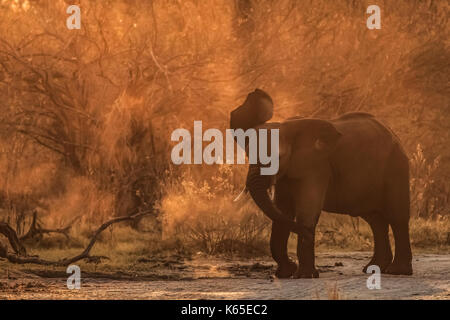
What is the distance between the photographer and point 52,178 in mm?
19031

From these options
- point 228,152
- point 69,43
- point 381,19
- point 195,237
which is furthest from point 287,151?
point 381,19

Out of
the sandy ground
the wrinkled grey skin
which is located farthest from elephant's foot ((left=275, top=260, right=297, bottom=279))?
the sandy ground

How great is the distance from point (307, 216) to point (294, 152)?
26.2 inches

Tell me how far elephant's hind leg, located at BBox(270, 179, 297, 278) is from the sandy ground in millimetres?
199

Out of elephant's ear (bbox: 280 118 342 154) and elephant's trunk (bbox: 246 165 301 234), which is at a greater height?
elephant's ear (bbox: 280 118 342 154)

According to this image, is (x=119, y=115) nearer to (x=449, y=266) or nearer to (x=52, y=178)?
(x=52, y=178)

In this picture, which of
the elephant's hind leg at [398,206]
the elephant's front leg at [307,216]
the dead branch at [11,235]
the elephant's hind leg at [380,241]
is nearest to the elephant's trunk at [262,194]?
the elephant's front leg at [307,216]

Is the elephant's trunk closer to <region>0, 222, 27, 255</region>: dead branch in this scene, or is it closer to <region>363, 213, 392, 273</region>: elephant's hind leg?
<region>363, 213, 392, 273</region>: elephant's hind leg

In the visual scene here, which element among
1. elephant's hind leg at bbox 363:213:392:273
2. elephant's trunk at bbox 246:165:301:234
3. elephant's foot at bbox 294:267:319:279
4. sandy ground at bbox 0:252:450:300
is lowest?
sandy ground at bbox 0:252:450:300

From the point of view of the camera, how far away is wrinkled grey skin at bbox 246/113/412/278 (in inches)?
384

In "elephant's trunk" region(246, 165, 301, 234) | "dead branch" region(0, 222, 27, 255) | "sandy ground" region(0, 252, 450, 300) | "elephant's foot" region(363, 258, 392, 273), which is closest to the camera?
"sandy ground" region(0, 252, 450, 300)

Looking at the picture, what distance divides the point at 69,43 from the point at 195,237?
189 inches

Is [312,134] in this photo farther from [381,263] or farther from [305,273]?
Result: [381,263]

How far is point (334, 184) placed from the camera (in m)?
10.2
